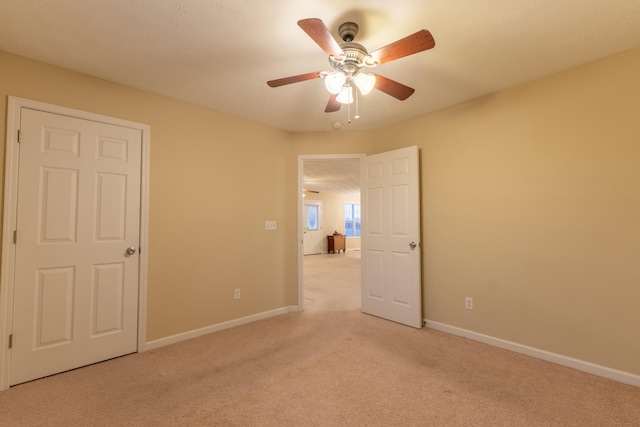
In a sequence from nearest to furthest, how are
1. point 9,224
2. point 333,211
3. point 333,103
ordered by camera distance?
1. point 9,224
2. point 333,103
3. point 333,211

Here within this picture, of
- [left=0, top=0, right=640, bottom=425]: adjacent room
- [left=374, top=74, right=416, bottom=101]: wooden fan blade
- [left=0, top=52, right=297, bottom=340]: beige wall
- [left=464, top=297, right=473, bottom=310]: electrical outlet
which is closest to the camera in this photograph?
[left=0, top=0, right=640, bottom=425]: adjacent room

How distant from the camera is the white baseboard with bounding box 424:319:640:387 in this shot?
2150 millimetres

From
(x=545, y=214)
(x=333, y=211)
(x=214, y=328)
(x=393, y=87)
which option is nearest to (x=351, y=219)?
(x=333, y=211)

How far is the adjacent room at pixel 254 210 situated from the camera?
1853 millimetres

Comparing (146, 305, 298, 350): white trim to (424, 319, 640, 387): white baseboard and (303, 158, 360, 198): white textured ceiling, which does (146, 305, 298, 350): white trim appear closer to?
(424, 319, 640, 387): white baseboard

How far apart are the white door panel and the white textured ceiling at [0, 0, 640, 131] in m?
0.64

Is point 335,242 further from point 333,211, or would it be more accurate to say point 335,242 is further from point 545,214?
point 545,214

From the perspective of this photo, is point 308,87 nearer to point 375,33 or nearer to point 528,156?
point 375,33

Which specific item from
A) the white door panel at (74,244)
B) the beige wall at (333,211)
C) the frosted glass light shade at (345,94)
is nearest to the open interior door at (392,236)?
the frosted glass light shade at (345,94)

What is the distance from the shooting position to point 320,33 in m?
1.51

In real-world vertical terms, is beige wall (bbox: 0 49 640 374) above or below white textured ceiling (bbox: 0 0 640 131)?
below

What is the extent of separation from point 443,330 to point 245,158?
295cm

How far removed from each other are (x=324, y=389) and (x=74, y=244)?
2.28 metres

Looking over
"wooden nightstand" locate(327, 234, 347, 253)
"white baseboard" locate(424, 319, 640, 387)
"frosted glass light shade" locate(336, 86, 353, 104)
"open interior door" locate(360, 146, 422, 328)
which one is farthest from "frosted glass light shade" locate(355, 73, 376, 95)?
"wooden nightstand" locate(327, 234, 347, 253)
